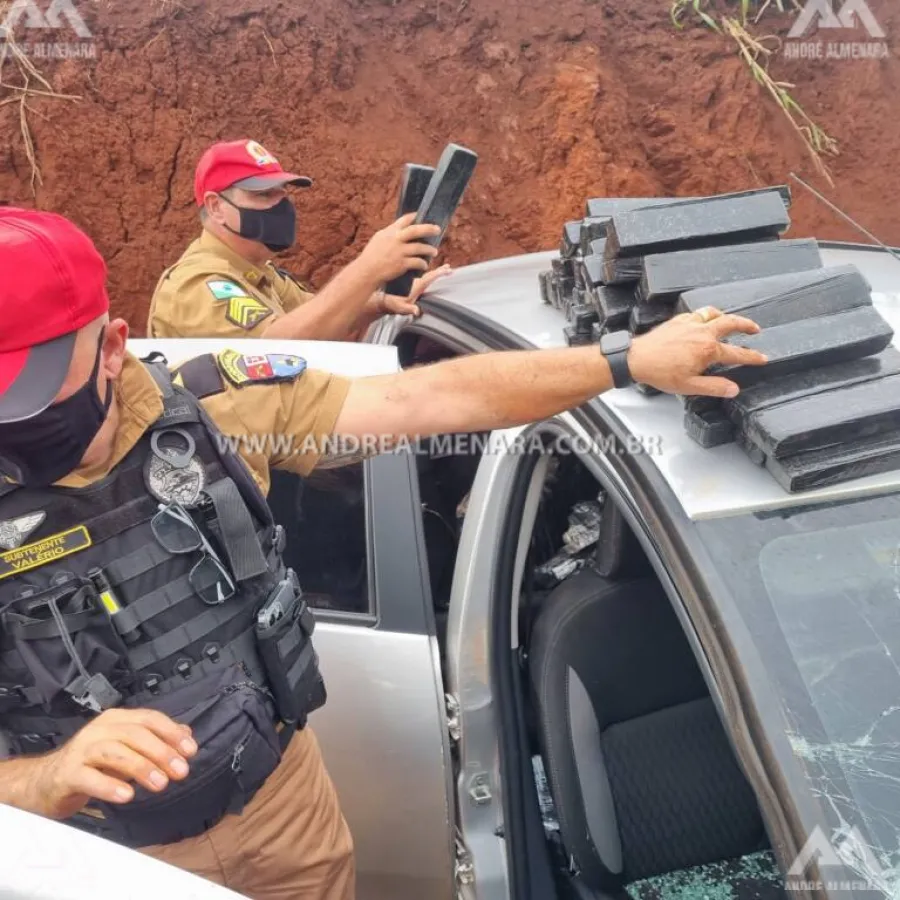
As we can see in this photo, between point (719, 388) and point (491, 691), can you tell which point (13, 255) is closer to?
point (719, 388)

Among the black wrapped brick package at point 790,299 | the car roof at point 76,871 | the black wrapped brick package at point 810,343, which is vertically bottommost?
the car roof at point 76,871

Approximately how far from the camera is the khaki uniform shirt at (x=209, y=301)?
270 cm

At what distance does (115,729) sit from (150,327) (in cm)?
197

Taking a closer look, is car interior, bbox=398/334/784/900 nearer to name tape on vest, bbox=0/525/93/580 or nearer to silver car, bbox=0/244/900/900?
silver car, bbox=0/244/900/900

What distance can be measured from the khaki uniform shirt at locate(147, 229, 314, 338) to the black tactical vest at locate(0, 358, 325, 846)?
1.25 m

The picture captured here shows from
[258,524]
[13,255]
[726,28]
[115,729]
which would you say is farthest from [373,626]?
[726,28]

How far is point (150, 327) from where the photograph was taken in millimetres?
2881

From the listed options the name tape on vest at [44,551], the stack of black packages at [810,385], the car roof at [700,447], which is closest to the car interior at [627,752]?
the car roof at [700,447]

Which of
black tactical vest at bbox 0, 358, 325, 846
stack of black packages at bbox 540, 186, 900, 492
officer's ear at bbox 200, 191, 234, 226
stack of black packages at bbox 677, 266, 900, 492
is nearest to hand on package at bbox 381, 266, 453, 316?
officer's ear at bbox 200, 191, 234, 226

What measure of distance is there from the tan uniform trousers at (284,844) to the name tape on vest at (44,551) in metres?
0.58

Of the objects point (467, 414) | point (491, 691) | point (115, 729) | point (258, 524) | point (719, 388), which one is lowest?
point (491, 691)

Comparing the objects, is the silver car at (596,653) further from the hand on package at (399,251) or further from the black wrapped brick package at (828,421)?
the hand on package at (399,251)

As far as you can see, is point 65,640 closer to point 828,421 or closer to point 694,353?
point 694,353

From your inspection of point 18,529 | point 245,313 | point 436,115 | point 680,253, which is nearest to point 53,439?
point 18,529
